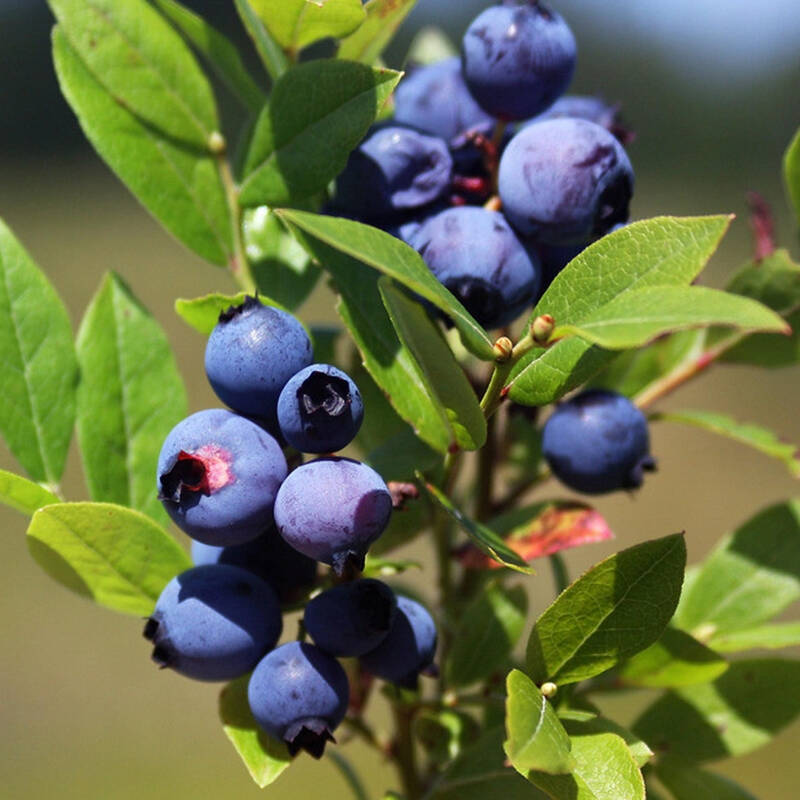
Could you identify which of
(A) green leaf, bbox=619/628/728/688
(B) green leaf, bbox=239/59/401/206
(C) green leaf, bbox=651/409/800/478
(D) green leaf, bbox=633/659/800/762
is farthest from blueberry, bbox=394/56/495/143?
(D) green leaf, bbox=633/659/800/762

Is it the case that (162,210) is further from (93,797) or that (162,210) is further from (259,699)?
(93,797)

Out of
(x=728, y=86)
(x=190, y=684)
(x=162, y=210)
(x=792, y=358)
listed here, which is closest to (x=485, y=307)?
(x=162, y=210)

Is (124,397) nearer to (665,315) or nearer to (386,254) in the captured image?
(386,254)

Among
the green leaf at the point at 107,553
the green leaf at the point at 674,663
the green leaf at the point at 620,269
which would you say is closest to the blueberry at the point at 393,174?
the green leaf at the point at 620,269

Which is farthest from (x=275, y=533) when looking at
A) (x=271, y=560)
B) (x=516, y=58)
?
(x=516, y=58)

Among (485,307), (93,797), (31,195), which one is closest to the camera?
(485,307)

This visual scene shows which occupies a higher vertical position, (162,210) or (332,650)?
(162,210)

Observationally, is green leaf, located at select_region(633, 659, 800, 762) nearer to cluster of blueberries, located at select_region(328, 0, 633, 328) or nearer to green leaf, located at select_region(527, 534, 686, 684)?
green leaf, located at select_region(527, 534, 686, 684)
